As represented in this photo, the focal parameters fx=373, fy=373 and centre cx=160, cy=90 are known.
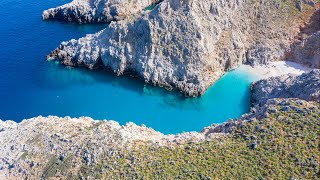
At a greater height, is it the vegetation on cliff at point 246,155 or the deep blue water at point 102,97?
the vegetation on cliff at point 246,155

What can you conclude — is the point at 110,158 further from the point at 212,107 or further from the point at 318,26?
the point at 318,26

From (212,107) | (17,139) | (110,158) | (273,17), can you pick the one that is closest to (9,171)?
(17,139)

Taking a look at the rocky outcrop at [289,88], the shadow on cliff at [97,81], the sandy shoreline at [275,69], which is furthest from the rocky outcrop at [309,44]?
the shadow on cliff at [97,81]

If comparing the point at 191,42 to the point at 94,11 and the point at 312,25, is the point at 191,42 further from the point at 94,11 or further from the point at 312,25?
the point at 94,11

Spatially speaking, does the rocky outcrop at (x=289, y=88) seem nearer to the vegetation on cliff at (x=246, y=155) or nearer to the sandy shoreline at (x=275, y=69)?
the sandy shoreline at (x=275, y=69)

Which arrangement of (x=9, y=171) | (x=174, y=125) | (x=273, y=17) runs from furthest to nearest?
(x=273, y=17) < (x=174, y=125) < (x=9, y=171)

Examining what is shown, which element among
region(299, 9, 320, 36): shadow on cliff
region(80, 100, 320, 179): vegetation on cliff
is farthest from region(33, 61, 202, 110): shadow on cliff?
region(299, 9, 320, 36): shadow on cliff

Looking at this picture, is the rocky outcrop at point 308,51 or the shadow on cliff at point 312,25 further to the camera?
the shadow on cliff at point 312,25

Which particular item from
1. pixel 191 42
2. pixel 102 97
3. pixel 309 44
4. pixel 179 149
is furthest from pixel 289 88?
pixel 102 97
